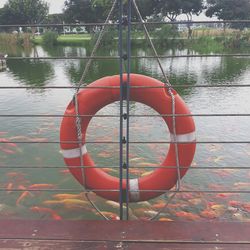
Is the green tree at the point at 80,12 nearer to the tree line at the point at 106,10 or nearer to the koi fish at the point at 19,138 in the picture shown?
the tree line at the point at 106,10

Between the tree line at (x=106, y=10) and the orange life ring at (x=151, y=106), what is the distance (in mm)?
21141

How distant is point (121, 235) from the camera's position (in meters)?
1.38

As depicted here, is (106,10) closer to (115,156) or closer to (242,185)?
(115,156)

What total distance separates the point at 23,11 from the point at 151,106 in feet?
114

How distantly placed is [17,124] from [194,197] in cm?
372

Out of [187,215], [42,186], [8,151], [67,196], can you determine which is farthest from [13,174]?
[187,215]

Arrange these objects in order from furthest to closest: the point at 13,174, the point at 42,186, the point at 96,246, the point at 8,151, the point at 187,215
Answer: the point at 8,151 → the point at 13,174 → the point at 42,186 → the point at 187,215 → the point at 96,246

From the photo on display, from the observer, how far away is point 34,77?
428 inches

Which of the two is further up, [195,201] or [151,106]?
[151,106]

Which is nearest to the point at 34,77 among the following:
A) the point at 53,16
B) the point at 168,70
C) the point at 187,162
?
the point at 168,70

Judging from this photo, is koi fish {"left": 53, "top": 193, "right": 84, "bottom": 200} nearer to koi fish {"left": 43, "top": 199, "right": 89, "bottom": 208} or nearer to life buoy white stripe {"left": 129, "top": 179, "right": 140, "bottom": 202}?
koi fish {"left": 43, "top": 199, "right": 89, "bottom": 208}

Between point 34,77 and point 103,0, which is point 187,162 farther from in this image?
point 103,0

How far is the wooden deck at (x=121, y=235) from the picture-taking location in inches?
51.6

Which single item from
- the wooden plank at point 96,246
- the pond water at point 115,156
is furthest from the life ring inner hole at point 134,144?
the wooden plank at point 96,246
